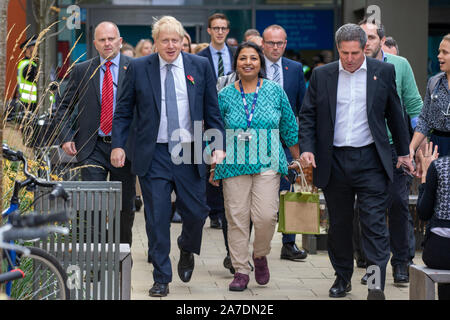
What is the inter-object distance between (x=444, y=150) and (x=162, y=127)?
2.38 meters

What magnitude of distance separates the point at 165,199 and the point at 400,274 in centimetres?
220

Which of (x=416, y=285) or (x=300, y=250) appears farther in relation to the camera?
(x=300, y=250)

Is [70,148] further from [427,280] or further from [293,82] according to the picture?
[427,280]

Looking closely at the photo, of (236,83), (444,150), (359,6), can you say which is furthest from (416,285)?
(359,6)

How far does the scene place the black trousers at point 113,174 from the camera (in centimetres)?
829

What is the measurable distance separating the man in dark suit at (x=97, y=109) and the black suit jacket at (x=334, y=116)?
174cm

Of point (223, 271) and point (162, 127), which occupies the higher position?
point (162, 127)

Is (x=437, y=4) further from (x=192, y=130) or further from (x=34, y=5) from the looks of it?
(x=192, y=130)

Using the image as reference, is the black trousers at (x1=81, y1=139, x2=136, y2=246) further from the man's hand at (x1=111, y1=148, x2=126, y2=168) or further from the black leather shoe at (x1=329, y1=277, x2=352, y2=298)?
the black leather shoe at (x1=329, y1=277, x2=352, y2=298)

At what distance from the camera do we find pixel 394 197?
27.5 feet

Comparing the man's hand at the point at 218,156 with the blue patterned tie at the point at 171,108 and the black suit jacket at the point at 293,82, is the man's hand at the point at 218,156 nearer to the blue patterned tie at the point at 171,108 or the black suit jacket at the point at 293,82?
the blue patterned tie at the point at 171,108

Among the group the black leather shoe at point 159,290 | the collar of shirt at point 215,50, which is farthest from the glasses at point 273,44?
the black leather shoe at point 159,290

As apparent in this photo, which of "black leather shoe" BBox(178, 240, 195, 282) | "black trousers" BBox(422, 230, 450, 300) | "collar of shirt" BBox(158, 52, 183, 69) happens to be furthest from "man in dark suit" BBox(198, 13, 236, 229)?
"black trousers" BBox(422, 230, 450, 300)

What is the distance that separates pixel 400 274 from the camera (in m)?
8.25
